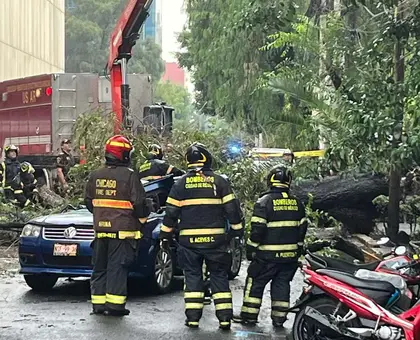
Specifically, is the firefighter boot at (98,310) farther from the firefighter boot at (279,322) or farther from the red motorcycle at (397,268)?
the red motorcycle at (397,268)

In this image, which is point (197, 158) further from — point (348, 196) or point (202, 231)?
point (348, 196)

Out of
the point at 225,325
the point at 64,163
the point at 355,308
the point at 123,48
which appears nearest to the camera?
the point at 355,308

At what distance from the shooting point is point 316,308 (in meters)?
6.80

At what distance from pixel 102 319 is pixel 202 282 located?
1.03 m

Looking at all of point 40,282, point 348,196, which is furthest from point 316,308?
point 348,196

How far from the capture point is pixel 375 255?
11.1 m

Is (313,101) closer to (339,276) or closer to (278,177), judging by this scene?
(278,177)

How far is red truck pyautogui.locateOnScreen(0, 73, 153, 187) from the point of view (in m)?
18.6

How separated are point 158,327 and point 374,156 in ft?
9.97

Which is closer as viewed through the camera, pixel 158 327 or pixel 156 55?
pixel 158 327

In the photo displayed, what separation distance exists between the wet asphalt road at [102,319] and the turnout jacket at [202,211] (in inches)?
33.3

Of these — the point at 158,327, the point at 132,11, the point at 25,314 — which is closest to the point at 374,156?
the point at 158,327

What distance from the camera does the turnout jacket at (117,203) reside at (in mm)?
8242

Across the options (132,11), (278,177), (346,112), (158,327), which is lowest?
(158,327)
